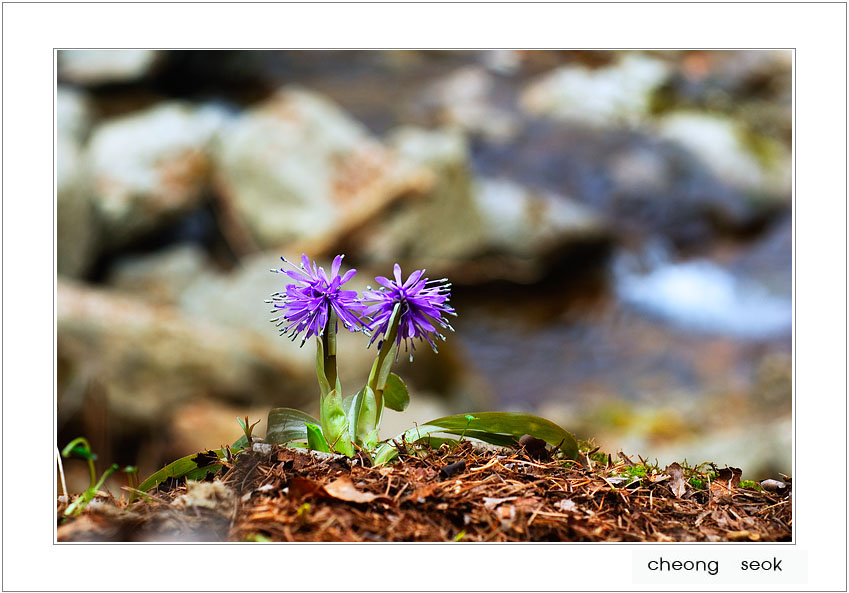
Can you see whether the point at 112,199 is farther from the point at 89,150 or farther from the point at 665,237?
the point at 665,237

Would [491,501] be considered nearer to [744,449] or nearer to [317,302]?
[317,302]

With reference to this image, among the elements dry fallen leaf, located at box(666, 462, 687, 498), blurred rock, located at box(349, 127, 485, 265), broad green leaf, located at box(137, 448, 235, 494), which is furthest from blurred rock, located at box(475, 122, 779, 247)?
broad green leaf, located at box(137, 448, 235, 494)

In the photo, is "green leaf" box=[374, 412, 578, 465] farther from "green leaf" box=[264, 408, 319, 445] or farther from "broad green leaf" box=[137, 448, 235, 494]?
"broad green leaf" box=[137, 448, 235, 494]

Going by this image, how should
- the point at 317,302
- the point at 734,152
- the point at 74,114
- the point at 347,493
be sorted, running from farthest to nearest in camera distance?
the point at 734,152, the point at 74,114, the point at 317,302, the point at 347,493

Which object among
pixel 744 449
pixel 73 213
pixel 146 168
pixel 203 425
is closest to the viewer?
pixel 203 425

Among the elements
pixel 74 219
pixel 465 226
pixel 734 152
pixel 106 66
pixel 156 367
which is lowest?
pixel 156 367

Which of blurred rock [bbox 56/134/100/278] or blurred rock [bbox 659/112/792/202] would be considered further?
blurred rock [bbox 659/112/792/202]

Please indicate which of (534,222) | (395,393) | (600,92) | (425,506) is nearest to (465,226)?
(534,222)

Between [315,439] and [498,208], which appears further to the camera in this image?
[498,208]
